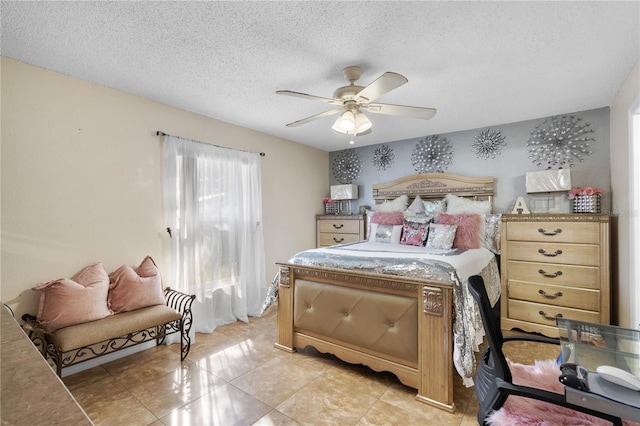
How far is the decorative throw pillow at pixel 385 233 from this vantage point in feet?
12.2

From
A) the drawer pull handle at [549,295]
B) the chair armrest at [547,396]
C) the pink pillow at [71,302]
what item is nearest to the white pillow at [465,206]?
the drawer pull handle at [549,295]

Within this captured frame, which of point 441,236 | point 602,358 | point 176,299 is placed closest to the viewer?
point 602,358

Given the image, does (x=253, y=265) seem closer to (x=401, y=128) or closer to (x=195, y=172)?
(x=195, y=172)

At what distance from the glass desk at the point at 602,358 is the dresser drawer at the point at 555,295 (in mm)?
1572

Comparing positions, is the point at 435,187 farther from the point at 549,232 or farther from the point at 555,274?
the point at 555,274

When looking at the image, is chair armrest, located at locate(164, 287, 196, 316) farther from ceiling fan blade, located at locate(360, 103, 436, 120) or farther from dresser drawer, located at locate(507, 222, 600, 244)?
dresser drawer, located at locate(507, 222, 600, 244)

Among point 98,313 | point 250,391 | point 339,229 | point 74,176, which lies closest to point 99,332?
point 98,313

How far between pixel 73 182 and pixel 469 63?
10.9ft

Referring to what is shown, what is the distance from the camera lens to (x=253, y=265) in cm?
388

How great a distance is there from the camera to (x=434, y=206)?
4.07 m

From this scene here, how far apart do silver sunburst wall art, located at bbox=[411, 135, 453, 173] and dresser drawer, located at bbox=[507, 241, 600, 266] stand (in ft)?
4.76

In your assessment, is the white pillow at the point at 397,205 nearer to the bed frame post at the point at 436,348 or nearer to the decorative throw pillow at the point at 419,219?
the decorative throw pillow at the point at 419,219

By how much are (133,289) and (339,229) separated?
3027mm

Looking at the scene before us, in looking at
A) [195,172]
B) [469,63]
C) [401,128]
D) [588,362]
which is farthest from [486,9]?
[195,172]
